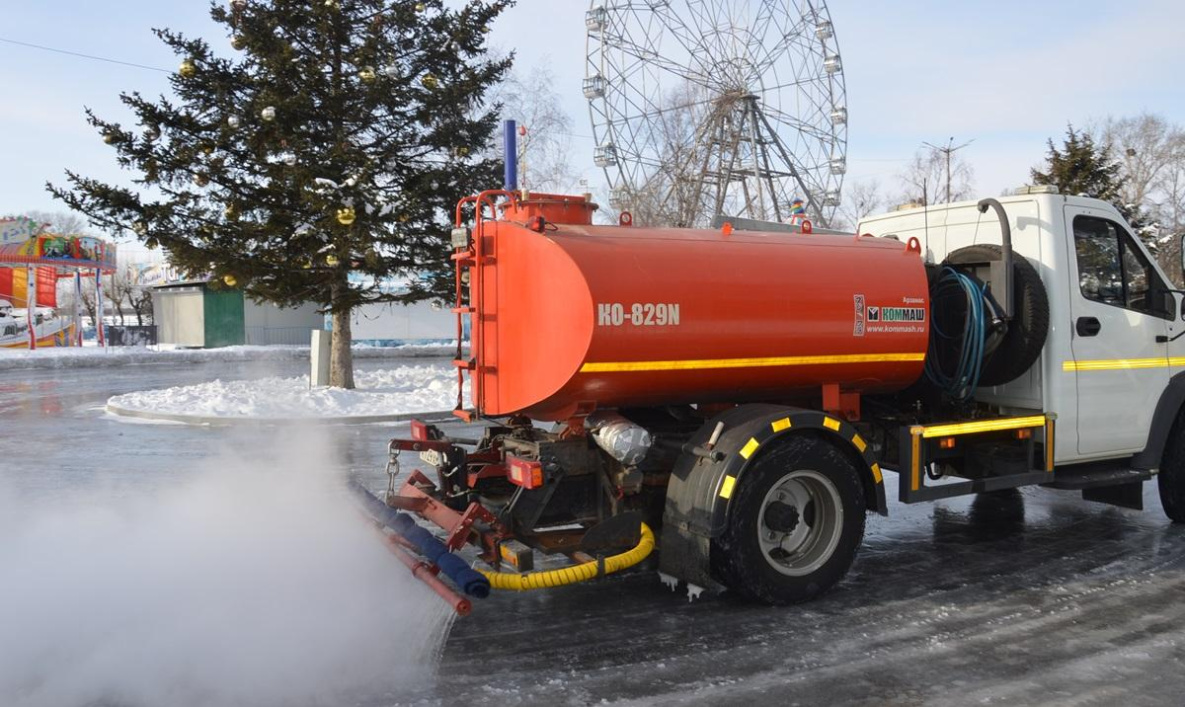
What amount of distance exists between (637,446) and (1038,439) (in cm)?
319

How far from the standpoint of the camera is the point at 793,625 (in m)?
4.92

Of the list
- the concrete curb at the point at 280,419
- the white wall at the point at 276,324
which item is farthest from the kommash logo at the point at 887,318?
the white wall at the point at 276,324

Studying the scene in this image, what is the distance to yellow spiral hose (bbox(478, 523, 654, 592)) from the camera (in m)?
4.64

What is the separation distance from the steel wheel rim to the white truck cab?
2.04 m

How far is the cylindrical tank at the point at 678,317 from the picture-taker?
15.8 feet

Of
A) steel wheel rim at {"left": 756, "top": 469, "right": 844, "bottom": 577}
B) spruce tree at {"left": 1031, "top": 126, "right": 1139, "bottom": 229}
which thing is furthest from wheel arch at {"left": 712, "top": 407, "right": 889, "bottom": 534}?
spruce tree at {"left": 1031, "top": 126, "right": 1139, "bottom": 229}

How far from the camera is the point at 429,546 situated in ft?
15.6

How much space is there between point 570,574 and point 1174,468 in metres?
5.22

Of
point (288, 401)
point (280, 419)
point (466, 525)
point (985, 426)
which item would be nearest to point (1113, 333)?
point (985, 426)

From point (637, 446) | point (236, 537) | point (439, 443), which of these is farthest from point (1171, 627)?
point (236, 537)

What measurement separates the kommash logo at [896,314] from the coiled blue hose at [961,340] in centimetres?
46

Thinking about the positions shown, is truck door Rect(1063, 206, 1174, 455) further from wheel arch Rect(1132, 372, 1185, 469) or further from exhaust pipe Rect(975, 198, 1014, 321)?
exhaust pipe Rect(975, 198, 1014, 321)

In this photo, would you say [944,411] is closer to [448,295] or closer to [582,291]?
[582,291]

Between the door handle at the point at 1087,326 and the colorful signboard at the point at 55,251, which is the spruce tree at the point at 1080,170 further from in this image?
the colorful signboard at the point at 55,251
